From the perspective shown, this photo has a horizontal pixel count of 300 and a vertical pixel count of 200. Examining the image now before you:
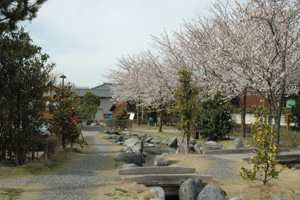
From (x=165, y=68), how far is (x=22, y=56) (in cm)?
1463

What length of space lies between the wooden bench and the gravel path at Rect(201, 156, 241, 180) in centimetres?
99

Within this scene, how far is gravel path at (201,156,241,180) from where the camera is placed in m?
9.27

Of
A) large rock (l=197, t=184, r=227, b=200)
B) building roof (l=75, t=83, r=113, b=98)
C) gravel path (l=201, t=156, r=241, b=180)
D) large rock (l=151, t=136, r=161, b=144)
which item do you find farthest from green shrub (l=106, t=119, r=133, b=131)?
building roof (l=75, t=83, r=113, b=98)

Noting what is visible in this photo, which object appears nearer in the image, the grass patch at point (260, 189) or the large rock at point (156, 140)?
the grass patch at point (260, 189)

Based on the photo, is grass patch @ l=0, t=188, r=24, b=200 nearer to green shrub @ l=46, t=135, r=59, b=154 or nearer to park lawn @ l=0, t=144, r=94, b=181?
park lawn @ l=0, t=144, r=94, b=181

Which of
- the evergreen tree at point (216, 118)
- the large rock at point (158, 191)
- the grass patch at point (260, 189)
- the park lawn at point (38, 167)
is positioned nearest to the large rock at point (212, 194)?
the grass patch at point (260, 189)

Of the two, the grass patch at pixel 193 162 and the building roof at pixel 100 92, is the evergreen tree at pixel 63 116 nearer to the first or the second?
the grass patch at pixel 193 162

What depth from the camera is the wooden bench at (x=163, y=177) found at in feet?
27.3

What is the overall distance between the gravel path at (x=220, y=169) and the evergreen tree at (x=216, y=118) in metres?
6.18

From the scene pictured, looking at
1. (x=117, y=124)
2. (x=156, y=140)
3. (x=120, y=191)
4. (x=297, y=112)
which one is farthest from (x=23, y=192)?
(x=117, y=124)

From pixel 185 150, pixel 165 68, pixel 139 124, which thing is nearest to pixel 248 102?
pixel 139 124

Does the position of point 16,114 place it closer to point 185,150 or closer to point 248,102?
point 185,150

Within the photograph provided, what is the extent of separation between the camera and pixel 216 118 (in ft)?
60.2

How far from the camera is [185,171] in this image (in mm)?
9562
